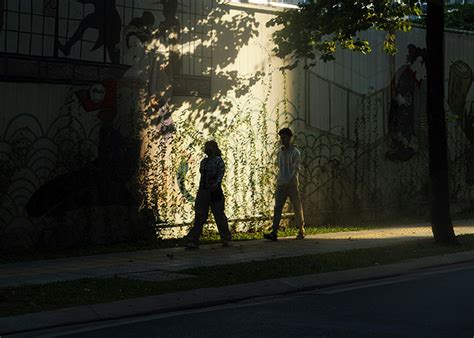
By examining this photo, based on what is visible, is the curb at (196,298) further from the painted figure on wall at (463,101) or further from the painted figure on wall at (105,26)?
the painted figure on wall at (463,101)

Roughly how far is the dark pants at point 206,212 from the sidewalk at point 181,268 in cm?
28

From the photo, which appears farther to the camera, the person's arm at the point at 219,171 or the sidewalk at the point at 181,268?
the person's arm at the point at 219,171

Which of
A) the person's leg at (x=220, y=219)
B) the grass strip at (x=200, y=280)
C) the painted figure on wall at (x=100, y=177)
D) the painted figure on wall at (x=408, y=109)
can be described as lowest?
the grass strip at (x=200, y=280)

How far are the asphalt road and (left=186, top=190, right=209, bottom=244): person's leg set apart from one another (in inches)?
156

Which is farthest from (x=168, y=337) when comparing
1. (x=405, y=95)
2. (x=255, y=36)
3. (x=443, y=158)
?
(x=405, y=95)

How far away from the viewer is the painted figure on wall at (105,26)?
13516mm

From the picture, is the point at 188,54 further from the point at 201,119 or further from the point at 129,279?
the point at 129,279

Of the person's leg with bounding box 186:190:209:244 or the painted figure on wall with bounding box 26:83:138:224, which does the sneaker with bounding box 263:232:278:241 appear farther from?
the painted figure on wall with bounding box 26:83:138:224

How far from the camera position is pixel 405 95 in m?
19.3

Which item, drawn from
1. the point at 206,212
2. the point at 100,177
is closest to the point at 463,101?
the point at 206,212

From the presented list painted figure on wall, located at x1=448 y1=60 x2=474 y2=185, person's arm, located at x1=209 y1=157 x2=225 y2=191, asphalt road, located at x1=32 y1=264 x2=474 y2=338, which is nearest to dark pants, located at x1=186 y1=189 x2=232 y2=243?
person's arm, located at x1=209 y1=157 x2=225 y2=191

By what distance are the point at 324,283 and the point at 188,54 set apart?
20.6 feet

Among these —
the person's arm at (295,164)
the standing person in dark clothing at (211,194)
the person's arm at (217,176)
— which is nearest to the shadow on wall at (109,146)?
the standing person in dark clothing at (211,194)

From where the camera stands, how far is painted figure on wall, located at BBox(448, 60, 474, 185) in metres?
20.5
